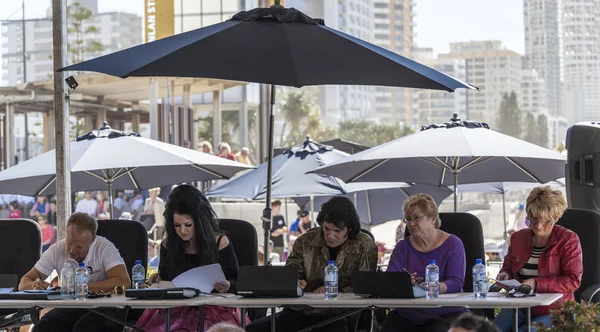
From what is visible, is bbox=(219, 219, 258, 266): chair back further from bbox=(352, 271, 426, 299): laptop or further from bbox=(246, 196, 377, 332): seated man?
bbox=(352, 271, 426, 299): laptop

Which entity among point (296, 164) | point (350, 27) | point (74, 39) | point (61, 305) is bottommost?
point (61, 305)

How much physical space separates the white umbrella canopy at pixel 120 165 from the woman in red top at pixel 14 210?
13.0 m

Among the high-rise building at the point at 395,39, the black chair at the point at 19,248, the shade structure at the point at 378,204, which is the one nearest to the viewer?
the black chair at the point at 19,248

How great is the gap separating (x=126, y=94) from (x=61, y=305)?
22.2m

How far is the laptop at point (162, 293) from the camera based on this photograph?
587 cm

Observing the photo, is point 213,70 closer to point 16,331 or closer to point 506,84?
point 16,331

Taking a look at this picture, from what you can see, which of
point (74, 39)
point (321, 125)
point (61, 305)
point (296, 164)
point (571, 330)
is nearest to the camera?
point (571, 330)

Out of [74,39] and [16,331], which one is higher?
[74,39]

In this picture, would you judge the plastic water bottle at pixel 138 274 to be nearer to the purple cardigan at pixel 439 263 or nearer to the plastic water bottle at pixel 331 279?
the plastic water bottle at pixel 331 279

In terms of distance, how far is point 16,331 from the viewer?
8234 millimetres

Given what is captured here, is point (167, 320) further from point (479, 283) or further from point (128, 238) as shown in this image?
point (479, 283)

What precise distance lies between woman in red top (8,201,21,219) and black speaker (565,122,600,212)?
1766 cm

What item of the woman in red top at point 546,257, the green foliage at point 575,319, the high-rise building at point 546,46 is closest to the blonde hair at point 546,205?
the woman in red top at point 546,257

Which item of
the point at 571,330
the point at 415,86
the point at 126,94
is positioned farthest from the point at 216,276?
the point at 126,94
